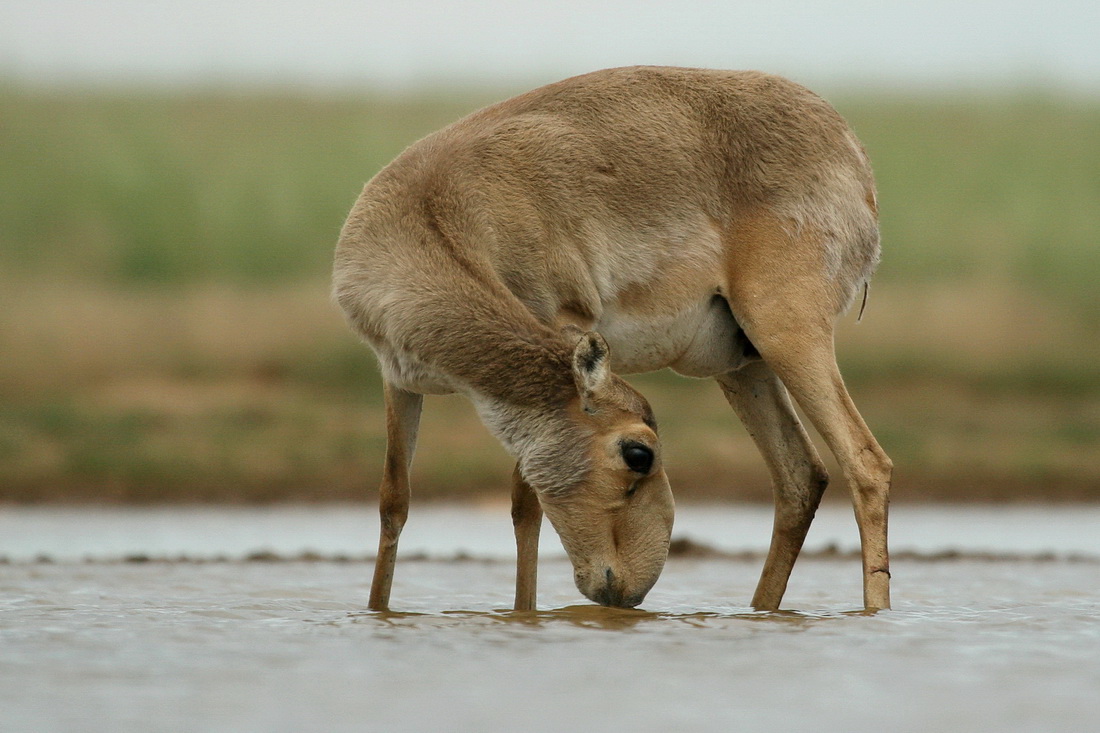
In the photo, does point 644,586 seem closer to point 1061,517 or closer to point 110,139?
point 1061,517

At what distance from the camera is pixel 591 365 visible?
645 cm

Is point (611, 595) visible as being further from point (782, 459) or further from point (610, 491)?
point (782, 459)

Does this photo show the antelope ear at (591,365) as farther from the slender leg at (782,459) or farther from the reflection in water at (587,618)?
the slender leg at (782,459)

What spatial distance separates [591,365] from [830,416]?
4.84 feet

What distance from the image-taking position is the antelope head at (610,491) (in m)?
6.67

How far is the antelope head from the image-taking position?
6.67 m

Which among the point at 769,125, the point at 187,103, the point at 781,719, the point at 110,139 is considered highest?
the point at 187,103

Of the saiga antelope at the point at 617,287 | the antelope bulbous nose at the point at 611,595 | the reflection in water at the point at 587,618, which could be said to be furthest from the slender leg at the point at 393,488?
the antelope bulbous nose at the point at 611,595

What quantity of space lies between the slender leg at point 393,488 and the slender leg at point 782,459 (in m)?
1.76

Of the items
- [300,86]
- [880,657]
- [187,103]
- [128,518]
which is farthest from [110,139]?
[880,657]

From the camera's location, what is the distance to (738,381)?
8.14 m

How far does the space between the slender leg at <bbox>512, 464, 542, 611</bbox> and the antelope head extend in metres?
0.80

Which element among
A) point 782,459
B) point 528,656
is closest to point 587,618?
point 528,656

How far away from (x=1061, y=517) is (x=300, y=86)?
20611 millimetres
